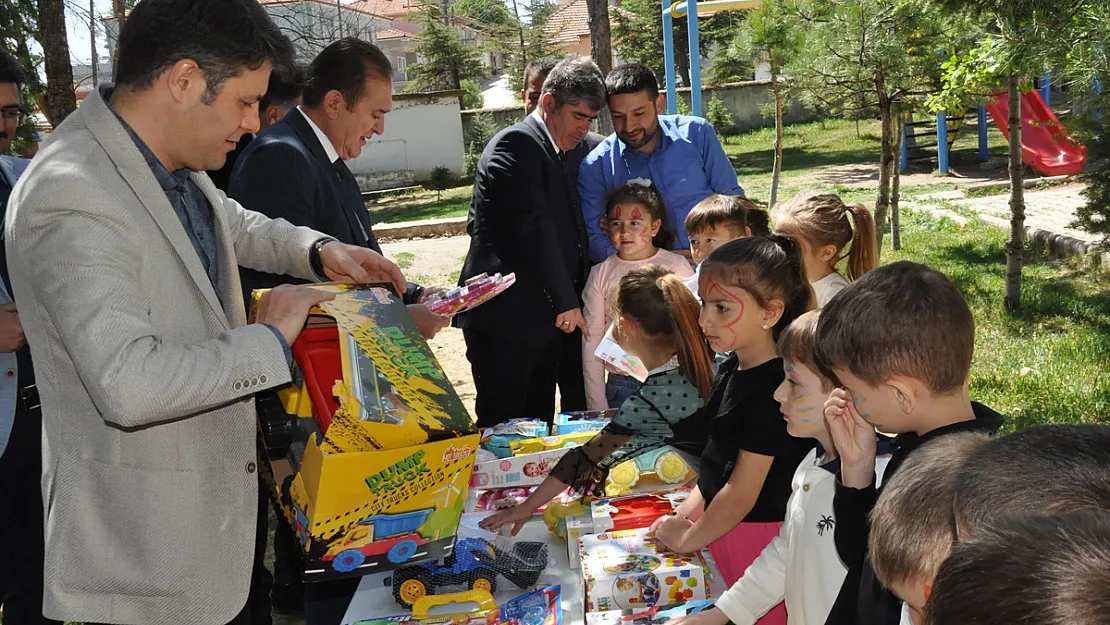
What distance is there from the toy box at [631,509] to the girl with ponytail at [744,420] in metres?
0.09

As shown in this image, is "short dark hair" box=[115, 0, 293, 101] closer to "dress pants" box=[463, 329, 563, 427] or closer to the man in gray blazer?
the man in gray blazer

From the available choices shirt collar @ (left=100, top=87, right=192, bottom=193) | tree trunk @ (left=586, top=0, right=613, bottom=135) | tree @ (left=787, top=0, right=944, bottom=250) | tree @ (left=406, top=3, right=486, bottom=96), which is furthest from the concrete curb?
tree @ (left=406, top=3, right=486, bottom=96)

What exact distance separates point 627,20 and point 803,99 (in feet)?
58.3

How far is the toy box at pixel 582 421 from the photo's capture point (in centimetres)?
317

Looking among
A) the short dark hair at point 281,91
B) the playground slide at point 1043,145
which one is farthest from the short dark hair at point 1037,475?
the playground slide at point 1043,145

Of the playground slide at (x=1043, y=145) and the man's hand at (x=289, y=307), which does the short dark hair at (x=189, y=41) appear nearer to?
the man's hand at (x=289, y=307)

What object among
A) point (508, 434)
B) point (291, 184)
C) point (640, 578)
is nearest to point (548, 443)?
point (508, 434)

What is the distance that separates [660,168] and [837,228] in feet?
3.06

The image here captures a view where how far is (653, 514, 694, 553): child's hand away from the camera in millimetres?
2293

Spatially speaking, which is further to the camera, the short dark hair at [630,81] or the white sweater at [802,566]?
the short dark hair at [630,81]

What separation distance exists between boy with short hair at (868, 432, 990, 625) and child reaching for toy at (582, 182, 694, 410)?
248 centimetres

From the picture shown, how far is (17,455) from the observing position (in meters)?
2.80

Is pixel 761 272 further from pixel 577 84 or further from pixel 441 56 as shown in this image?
pixel 441 56

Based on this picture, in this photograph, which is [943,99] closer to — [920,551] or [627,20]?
[920,551]
